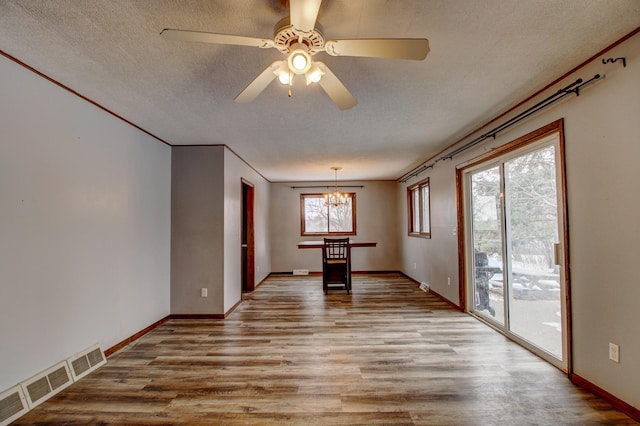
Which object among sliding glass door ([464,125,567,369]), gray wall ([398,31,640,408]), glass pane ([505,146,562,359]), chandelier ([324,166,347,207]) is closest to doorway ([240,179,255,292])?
chandelier ([324,166,347,207])

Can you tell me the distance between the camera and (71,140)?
2.50 m

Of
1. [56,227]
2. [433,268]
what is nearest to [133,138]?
[56,227]

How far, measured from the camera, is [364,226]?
754 centimetres

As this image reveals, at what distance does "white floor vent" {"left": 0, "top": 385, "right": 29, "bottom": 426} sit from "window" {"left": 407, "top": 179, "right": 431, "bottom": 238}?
5.31m

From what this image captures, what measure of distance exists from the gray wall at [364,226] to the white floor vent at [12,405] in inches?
219

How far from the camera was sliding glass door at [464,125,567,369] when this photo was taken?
8.39 feet

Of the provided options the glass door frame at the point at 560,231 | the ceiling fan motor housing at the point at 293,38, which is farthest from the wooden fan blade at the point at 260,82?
the glass door frame at the point at 560,231

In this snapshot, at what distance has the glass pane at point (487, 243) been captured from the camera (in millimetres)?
3398

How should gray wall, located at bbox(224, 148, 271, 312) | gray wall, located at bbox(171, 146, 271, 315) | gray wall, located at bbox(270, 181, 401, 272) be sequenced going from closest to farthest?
1. gray wall, located at bbox(171, 146, 271, 315)
2. gray wall, located at bbox(224, 148, 271, 312)
3. gray wall, located at bbox(270, 181, 401, 272)

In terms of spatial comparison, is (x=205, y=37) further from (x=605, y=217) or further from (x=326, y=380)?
(x=605, y=217)

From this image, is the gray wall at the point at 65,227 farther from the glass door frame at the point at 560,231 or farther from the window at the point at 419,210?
the window at the point at 419,210

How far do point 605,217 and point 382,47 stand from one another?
6.35ft

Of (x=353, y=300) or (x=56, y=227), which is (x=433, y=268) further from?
(x=56, y=227)

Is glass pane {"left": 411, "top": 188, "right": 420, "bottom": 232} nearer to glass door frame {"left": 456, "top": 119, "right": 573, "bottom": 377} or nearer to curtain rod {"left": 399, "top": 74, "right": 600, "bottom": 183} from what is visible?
curtain rod {"left": 399, "top": 74, "right": 600, "bottom": 183}
